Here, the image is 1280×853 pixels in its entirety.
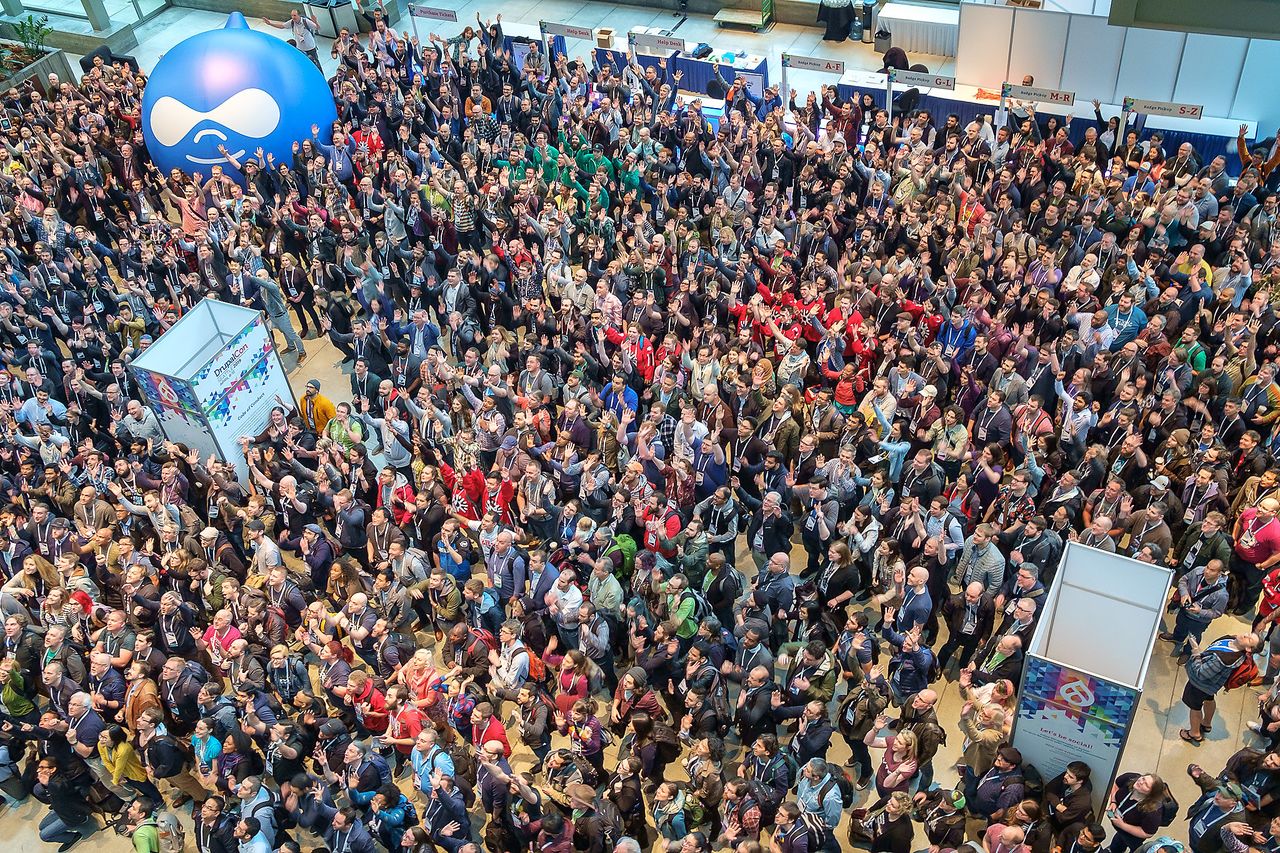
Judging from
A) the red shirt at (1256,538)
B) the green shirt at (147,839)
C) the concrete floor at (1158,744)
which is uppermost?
the red shirt at (1256,538)

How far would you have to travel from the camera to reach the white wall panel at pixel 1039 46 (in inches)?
675

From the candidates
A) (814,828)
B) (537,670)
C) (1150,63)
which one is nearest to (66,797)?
(537,670)

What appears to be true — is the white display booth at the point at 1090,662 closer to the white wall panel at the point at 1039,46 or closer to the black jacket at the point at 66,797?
the black jacket at the point at 66,797

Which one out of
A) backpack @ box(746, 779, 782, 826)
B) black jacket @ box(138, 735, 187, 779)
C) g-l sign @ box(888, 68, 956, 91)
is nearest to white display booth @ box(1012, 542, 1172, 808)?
backpack @ box(746, 779, 782, 826)

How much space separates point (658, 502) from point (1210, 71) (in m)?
12.4

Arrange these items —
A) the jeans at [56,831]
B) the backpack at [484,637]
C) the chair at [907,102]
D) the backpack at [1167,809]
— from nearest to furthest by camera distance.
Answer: the backpack at [1167,809] → the backpack at [484,637] → the jeans at [56,831] → the chair at [907,102]

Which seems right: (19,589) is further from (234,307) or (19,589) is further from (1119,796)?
(1119,796)

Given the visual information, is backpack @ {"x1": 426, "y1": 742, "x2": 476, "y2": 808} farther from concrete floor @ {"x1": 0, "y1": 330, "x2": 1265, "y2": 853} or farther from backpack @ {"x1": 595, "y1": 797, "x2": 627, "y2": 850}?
concrete floor @ {"x1": 0, "y1": 330, "x2": 1265, "y2": 853}

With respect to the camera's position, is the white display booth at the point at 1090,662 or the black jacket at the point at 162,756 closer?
the white display booth at the point at 1090,662

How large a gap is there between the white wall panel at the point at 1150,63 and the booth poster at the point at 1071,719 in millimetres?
12747

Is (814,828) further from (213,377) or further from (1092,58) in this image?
(1092,58)

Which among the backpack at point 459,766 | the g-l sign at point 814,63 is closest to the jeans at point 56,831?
the backpack at point 459,766

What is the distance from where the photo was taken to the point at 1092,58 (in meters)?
17.2

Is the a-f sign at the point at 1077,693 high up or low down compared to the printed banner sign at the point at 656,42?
down
